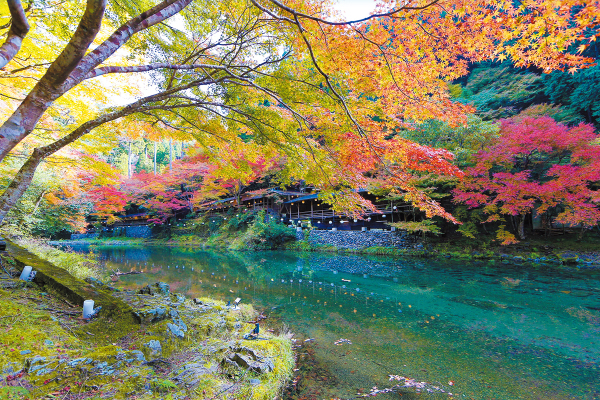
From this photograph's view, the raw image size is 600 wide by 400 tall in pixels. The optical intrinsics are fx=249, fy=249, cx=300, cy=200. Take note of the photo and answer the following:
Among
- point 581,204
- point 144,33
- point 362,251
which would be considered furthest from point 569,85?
point 144,33

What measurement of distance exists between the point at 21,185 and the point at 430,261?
1258 cm

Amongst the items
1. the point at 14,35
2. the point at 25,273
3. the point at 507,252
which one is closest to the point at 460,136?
the point at 507,252

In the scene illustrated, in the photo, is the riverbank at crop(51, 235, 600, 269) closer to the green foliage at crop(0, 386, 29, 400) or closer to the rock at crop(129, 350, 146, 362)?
the rock at crop(129, 350, 146, 362)

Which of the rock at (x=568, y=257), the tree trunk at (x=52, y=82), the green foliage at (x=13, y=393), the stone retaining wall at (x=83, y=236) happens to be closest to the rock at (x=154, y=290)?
the green foliage at (x=13, y=393)

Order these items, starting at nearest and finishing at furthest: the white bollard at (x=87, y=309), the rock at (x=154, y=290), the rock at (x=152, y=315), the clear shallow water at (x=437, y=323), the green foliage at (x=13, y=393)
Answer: the green foliage at (x=13, y=393), the clear shallow water at (x=437, y=323), the white bollard at (x=87, y=309), the rock at (x=152, y=315), the rock at (x=154, y=290)

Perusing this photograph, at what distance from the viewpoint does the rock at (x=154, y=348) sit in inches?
108

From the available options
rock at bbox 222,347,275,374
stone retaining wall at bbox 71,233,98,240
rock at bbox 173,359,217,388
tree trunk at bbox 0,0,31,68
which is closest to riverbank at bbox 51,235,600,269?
rock at bbox 222,347,275,374

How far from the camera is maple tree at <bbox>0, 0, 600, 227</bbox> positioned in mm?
2143

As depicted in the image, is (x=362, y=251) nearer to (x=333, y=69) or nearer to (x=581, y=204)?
(x=581, y=204)

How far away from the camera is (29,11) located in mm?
3400

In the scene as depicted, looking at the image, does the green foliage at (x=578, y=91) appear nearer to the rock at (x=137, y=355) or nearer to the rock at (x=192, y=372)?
the rock at (x=192, y=372)

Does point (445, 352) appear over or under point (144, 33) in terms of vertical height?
under

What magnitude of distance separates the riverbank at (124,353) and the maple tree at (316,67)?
4.57 feet

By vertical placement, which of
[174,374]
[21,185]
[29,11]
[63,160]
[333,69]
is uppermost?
[29,11]
